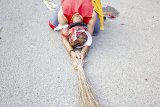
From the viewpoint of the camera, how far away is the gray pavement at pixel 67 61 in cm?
225

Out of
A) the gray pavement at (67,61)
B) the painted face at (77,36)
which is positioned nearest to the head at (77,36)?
the painted face at (77,36)

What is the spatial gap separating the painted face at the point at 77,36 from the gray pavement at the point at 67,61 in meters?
0.15

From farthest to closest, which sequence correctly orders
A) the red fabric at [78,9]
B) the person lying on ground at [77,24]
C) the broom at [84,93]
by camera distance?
the red fabric at [78,9], the person lying on ground at [77,24], the broom at [84,93]

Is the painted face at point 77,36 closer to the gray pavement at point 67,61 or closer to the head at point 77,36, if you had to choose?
the head at point 77,36

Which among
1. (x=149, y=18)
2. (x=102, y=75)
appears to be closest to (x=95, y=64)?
(x=102, y=75)

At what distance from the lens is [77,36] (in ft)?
8.47

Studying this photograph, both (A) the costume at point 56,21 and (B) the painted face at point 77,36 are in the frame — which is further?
(A) the costume at point 56,21

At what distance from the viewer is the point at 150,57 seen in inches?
108

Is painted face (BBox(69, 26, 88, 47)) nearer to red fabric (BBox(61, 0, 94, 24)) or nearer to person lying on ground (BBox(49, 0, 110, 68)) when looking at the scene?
person lying on ground (BBox(49, 0, 110, 68))

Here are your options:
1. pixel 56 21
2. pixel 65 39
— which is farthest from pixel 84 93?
pixel 56 21

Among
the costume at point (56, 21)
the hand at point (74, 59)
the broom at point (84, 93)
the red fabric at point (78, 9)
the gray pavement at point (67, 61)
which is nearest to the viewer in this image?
the broom at point (84, 93)

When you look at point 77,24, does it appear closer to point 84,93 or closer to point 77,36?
point 77,36

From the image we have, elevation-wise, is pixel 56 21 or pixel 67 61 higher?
pixel 56 21

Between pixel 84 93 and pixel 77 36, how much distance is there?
0.59 metres
